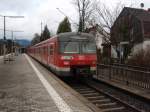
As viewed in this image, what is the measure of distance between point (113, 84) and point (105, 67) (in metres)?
2.39

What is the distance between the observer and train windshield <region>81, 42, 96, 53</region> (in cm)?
1816

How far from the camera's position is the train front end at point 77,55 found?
57.6 ft

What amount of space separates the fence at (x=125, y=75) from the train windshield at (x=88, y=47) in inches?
59.4

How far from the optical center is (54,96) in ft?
37.0

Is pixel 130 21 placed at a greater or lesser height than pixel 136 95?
greater

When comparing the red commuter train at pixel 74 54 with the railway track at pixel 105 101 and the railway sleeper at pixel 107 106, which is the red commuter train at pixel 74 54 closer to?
the railway track at pixel 105 101

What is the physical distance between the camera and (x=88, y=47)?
18328 mm

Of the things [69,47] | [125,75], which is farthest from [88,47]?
[125,75]

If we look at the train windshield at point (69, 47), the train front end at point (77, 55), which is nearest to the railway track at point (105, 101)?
the train front end at point (77, 55)

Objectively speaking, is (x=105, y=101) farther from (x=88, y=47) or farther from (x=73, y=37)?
(x=73, y=37)

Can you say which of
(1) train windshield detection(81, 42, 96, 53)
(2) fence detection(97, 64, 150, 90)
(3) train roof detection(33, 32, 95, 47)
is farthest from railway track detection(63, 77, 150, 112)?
(3) train roof detection(33, 32, 95, 47)

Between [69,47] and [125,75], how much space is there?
3.47 m

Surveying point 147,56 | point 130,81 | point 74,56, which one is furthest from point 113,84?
point 147,56

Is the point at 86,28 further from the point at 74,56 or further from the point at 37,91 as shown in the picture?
the point at 37,91
